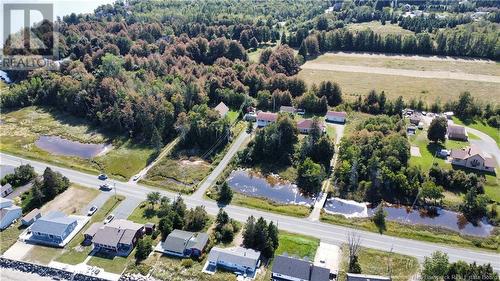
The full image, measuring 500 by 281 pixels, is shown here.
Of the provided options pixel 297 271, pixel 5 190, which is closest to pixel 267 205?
Result: pixel 297 271

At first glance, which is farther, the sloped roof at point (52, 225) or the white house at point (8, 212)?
the white house at point (8, 212)

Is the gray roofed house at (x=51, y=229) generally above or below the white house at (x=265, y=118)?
below

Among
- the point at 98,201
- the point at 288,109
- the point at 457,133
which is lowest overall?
the point at 98,201

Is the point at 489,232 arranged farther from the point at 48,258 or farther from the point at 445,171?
the point at 48,258

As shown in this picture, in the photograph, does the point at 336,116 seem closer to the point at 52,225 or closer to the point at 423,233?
the point at 423,233

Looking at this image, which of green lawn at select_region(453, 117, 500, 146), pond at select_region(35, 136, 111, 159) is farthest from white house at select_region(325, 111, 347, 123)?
pond at select_region(35, 136, 111, 159)

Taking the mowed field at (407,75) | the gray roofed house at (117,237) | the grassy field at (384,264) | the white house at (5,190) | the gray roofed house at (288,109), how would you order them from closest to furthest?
the grassy field at (384,264)
the gray roofed house at (117,237)
the white house at (5,190)
the gray roofed house at (288,109)
the mowed field at (407,75)

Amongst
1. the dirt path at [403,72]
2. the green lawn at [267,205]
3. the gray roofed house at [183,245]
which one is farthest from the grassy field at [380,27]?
the gray roofed house at [183,245]

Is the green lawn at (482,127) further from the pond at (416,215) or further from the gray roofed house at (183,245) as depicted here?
the gray roofed house at (183,245)
